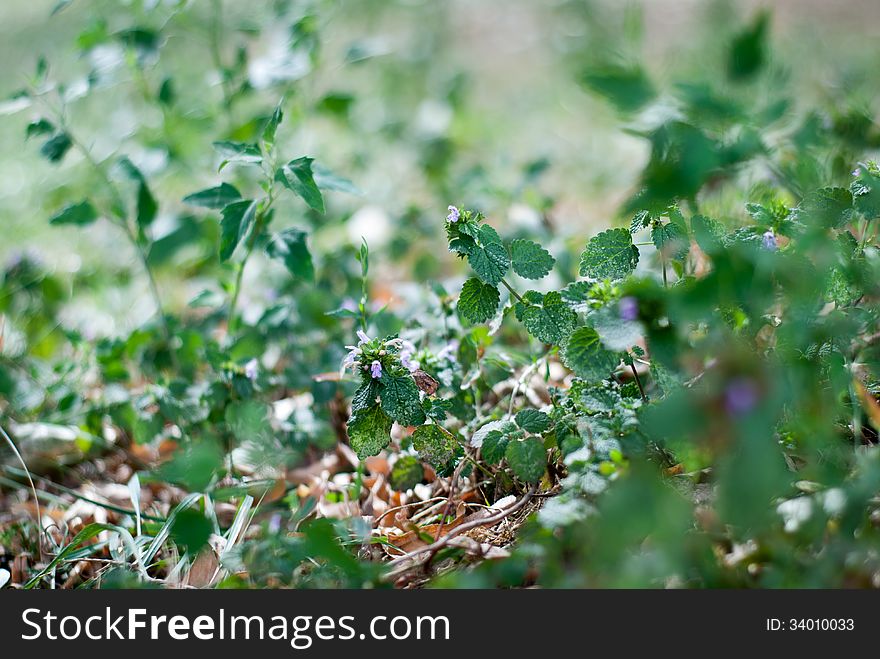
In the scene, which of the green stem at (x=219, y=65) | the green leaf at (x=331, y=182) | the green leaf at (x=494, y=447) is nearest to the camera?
the green leaf at (x=494, y=447)

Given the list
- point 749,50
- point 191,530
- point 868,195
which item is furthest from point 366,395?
point 868,195

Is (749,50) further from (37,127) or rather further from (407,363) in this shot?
(37,127)

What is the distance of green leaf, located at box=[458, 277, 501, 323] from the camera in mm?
1288

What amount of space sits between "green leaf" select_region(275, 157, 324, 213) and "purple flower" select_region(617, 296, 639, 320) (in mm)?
577

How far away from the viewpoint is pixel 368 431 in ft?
4.16

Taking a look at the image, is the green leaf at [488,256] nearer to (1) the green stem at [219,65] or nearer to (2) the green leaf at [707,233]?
(2) the green leaf at [707,233]

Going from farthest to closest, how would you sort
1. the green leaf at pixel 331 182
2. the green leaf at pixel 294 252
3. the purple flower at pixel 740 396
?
the green leaf at pixel 294 252
the green leaf at pixel 331 182
the purple flower at pixel 740 396

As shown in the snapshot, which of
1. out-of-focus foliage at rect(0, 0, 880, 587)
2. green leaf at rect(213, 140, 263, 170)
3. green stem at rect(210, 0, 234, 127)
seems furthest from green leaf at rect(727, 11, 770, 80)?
green stem at rect(210, 0, 234, 127)

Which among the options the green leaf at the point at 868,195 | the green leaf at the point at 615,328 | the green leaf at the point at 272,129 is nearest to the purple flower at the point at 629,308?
the green leaf at the point at 615,328

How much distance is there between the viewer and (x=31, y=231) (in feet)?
10.1

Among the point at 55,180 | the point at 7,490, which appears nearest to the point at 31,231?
the point at 55,180

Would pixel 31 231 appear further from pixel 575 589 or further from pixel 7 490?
pixel 575 589

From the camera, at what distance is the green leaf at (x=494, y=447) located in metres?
1.27

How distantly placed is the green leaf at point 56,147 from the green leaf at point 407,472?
3.32ft
